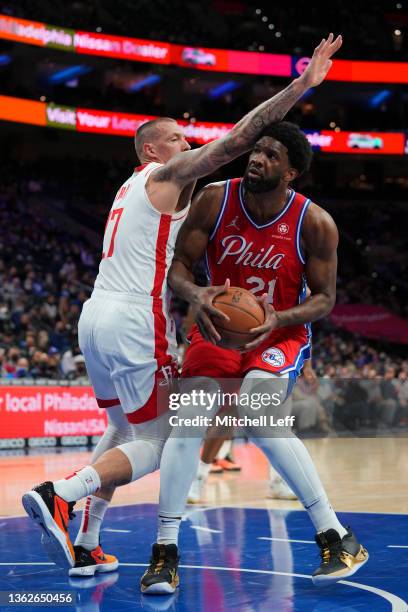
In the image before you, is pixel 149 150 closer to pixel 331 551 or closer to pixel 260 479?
pixel 331 551

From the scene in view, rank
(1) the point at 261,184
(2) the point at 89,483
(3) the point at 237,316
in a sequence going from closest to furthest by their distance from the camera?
(3) the point at 237,316
(2) the point at 89,483
(1) the point at 261,184

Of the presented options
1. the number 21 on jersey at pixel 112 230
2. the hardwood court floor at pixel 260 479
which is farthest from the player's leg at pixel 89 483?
the hardwood court floor at pixel 260 479

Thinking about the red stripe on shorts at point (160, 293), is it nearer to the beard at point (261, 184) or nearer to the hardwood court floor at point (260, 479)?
the beard at point (261, 184)

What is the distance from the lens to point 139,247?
4762 millimetres

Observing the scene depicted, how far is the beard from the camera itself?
15.4 feet

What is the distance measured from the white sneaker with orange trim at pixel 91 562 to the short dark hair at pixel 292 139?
7.94ft

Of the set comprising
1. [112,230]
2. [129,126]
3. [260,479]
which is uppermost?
[129,126]

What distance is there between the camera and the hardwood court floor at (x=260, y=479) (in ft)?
26.2

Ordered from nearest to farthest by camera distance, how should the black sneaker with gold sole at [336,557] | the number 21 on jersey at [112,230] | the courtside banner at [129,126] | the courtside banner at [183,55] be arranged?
the black sneaker with gold sole at [336,557] < the number 21 on jersey at [112,230] < the courtside banner at [183,55] < the courtside banner at [129,126]

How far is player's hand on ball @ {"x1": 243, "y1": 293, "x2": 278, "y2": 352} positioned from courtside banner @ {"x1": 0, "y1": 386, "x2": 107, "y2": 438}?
31.8 ft

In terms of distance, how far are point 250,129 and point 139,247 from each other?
2.84 ft

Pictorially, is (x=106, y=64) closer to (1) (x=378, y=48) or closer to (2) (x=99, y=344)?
(1) (x=378, y=48)

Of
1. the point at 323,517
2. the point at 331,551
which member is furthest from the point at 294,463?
the point at 331,551

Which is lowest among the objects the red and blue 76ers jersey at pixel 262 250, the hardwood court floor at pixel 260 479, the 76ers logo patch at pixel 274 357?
the hardwood court floor at pixel 260 479
